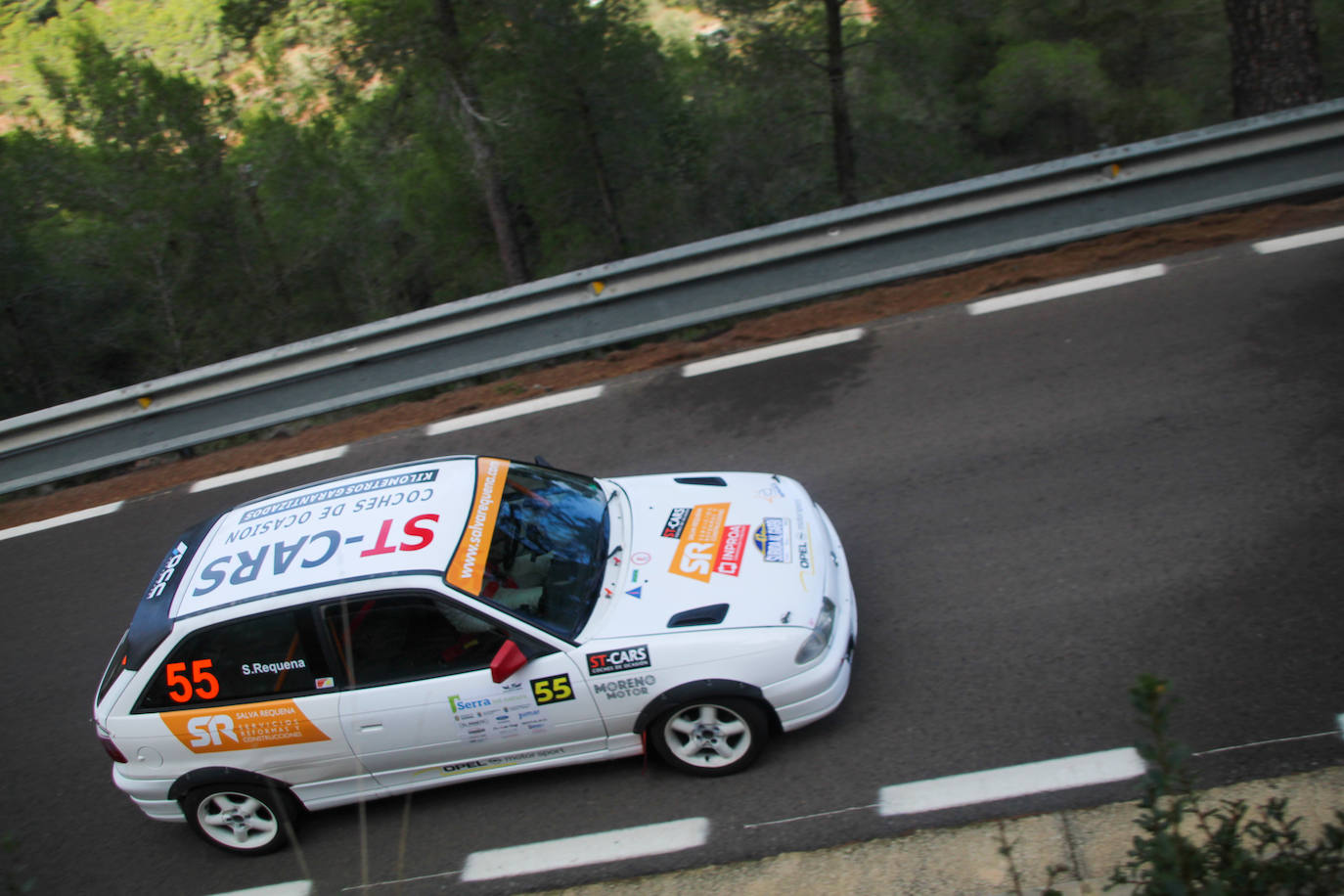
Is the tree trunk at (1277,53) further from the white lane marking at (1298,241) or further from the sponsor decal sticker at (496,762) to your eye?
the sponsor decal sticker at (496,762)

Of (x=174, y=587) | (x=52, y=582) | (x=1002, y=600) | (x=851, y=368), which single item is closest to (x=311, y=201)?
(x=52, y=582)

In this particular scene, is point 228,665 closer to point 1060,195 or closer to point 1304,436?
point 1304,436

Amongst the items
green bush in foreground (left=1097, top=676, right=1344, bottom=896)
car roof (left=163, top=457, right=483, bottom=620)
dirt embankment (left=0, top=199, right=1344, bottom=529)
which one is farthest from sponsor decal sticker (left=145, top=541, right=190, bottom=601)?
green bush in foreground (left=1097, top=676, right=1344, bottom=896)

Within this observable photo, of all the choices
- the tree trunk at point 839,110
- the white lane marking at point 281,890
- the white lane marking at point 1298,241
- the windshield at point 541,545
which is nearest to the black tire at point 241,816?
the white lane marking at point 281,890

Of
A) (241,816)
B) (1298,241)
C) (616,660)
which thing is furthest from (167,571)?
(1298,241)

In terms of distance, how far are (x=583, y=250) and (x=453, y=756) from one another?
510 inches

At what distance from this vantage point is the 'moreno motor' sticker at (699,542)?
530 centimetres

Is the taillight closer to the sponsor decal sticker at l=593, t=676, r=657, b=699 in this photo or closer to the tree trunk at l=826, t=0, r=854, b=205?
the sponsor decal sticker at l=593, t=676, r=657, b=699

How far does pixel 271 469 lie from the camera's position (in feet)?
29.3

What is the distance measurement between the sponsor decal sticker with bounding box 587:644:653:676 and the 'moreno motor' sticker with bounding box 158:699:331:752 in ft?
4.56

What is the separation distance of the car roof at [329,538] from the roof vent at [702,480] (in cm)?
108

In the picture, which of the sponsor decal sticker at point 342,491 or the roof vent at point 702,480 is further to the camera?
the roof vent at point 702,480

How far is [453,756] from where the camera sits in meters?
5.12

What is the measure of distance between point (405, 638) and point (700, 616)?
4.66 ft
